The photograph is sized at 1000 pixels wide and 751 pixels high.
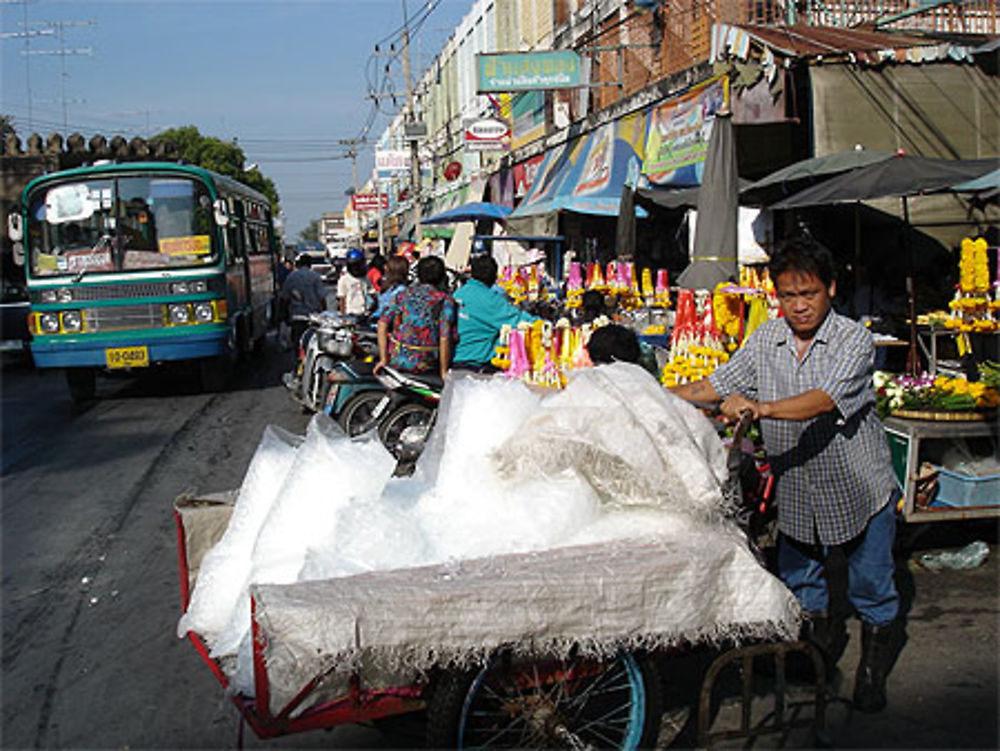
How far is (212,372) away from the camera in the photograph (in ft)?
40.9

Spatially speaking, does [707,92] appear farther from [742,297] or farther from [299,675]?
[299,675]

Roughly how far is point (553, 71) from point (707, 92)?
3619 mm

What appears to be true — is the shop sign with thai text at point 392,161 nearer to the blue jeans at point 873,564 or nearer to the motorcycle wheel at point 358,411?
the motorcycle wheel at point 358,411

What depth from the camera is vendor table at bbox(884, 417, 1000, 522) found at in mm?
5070

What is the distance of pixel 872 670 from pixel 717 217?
5.51 metres

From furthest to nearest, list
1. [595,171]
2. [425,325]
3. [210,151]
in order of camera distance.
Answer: [210,151], [595,171], [425,325]

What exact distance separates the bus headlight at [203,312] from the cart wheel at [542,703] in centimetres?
942

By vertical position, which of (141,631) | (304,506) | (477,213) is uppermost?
(477,213)

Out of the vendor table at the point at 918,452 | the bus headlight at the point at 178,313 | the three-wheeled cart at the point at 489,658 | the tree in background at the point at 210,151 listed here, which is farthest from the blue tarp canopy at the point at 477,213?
the tree in background at the point at 210,151

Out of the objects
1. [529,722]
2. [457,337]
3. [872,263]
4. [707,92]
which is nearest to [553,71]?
[707,92]

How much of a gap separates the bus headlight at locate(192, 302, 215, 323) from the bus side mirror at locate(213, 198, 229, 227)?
1073mm

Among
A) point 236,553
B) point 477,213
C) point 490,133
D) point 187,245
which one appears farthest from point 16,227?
point 490,133

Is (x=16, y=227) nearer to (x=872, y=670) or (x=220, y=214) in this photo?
(x=220, y=214)

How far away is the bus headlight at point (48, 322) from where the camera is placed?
1124 centimetres
